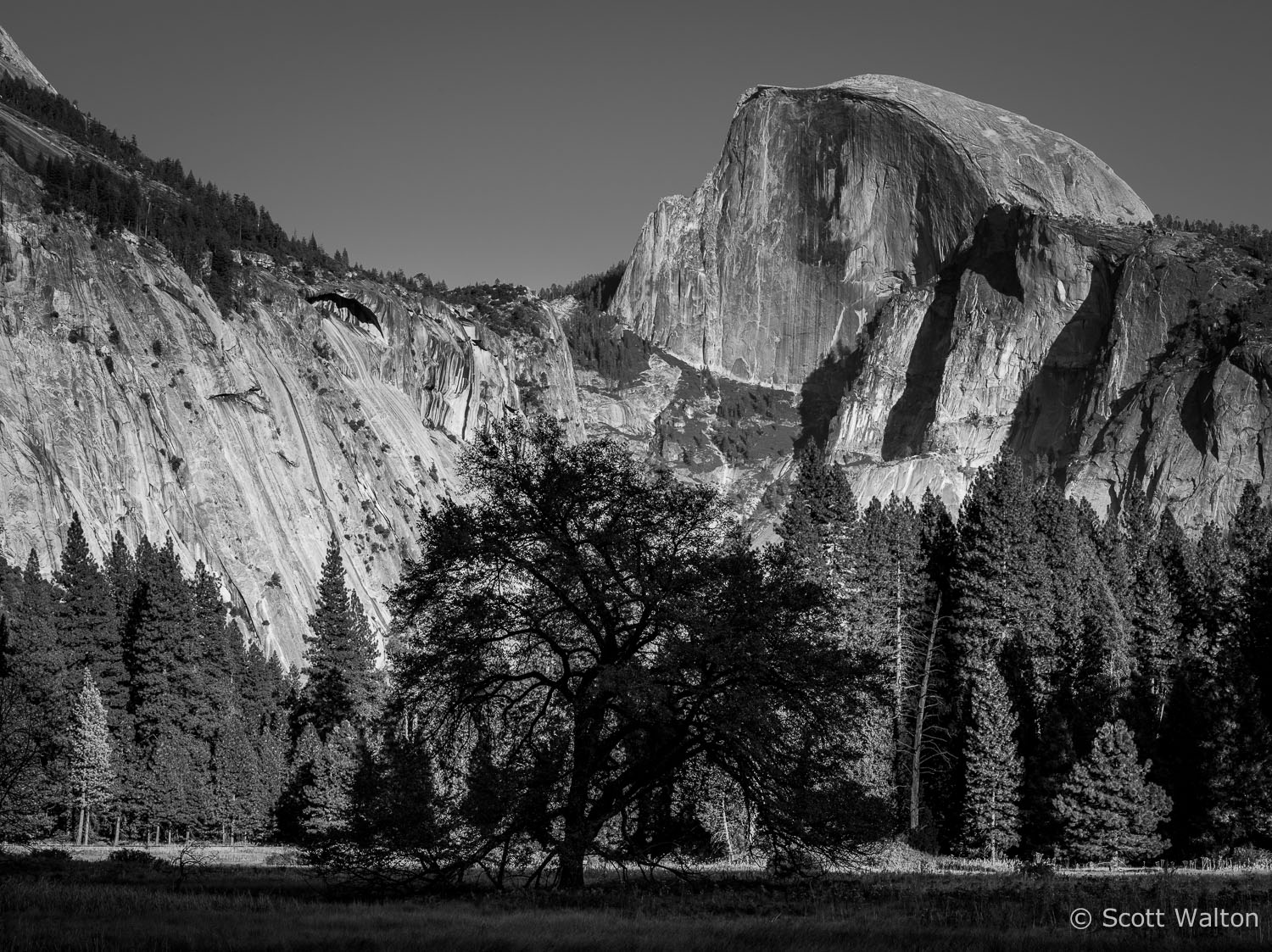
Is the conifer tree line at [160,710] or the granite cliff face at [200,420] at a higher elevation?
the granite cliff face at [200,420]

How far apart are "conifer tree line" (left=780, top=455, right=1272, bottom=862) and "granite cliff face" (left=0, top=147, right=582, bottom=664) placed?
63013 mm

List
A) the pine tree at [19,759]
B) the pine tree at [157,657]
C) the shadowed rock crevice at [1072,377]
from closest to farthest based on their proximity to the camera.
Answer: the pine tree at [19,759] < the pine tree at [157,657] < the shadowed rock crevice at [1072,377]

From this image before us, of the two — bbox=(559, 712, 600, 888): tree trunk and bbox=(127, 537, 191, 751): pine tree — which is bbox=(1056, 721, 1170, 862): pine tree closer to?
bbox=(559, 712, 600, 888): tree trunk

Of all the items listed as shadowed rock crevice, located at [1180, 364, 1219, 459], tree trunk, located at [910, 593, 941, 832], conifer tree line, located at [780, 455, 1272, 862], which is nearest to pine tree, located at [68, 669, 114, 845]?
conifer tree line, located at [780, 455, 1272, 862]

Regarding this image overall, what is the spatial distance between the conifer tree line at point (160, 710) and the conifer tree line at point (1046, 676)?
21344mm

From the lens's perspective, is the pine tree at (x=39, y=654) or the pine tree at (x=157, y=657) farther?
the pine tree at (x=157, y=657)

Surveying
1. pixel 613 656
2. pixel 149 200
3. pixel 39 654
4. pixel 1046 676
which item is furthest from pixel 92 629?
pixel 149 200

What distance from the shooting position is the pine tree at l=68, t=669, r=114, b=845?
164ft

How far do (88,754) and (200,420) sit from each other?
2514 inches

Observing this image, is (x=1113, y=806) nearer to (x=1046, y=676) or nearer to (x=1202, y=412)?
(x=1046, y=676)

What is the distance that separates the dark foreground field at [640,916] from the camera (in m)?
13.9

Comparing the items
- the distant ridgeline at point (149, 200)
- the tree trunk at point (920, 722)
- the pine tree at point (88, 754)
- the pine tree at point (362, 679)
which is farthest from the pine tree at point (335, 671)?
the distant ridgeline at point (149, 200)

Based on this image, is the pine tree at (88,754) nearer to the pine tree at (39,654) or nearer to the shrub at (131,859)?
the pine tree at (39,654)

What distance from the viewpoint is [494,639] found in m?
21.8
